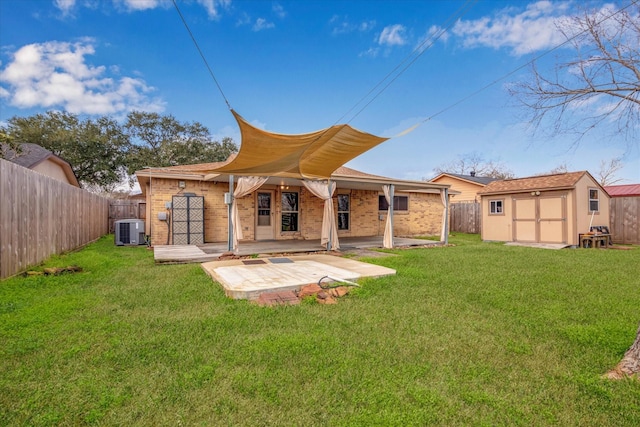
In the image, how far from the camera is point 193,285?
4895 millimetres

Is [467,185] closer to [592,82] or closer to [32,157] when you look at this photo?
[592,82]

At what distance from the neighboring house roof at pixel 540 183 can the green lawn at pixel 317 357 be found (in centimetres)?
763

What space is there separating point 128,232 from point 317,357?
10.6m

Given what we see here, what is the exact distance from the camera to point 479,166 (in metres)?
34.0

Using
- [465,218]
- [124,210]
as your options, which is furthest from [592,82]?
[124,210]

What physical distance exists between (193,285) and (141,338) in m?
2.06

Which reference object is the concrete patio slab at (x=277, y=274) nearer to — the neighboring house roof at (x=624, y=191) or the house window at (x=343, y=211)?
the house window at (x=343, y=211)

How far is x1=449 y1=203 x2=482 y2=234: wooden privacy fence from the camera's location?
653 inches

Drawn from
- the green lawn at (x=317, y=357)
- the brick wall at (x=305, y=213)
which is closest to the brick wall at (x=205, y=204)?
the brick wall at (x=305, y=213)

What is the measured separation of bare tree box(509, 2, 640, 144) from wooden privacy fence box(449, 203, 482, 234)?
13261 mm

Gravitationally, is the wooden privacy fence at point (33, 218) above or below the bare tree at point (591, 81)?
below

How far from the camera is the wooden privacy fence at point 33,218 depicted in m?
4.88

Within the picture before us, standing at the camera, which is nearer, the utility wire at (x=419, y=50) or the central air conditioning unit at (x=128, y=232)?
the utility wire at (x=419, y=50)

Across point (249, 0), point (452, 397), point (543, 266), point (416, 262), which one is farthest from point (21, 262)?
point (543, 266)
